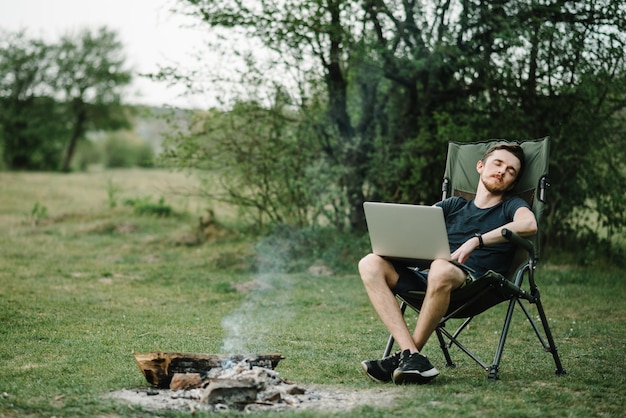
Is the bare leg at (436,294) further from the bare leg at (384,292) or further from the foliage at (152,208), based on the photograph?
the foliage at (152,208)

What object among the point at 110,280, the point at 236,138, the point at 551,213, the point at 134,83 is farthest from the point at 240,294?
the point at 134,83

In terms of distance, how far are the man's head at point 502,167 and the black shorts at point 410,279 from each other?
0.52 m

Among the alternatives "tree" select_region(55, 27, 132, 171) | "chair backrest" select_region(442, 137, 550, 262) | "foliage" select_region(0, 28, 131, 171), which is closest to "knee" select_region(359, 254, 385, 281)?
"chair backrest" select_region(442, 137, 550, 262)

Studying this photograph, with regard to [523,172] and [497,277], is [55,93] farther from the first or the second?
[497,277]

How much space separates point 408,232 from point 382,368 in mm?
Result: 604

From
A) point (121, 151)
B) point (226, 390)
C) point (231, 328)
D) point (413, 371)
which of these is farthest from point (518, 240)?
point (121, 151)

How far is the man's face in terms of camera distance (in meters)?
3.89

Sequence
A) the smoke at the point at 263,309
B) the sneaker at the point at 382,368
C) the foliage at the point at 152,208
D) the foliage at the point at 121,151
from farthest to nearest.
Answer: the foliage at the point at 121,151 < the foliage at the point at 152,208 < the smoke at the point at 263,309 < the sneaker at the point at 382,368

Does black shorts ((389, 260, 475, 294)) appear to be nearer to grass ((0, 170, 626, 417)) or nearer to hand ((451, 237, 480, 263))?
hand ((451, 237, 480, 263))

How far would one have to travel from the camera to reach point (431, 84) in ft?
26.2

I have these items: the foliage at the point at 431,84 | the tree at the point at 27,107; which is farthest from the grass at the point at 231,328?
the tree at the point at 27,107

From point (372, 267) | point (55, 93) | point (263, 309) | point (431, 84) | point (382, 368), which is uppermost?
point (55, 93)

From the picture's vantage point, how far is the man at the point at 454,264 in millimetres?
3369

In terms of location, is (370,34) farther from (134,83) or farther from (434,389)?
(134,83)
